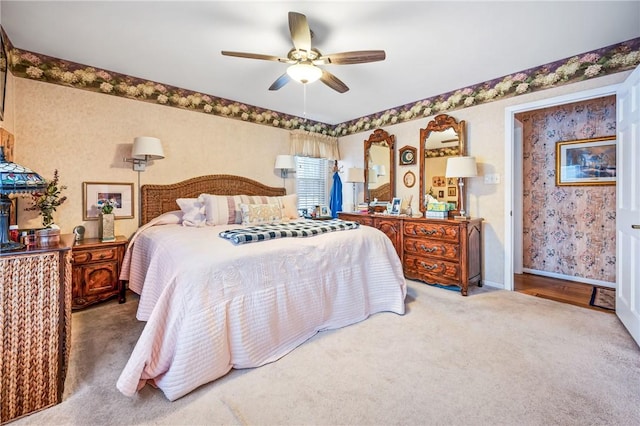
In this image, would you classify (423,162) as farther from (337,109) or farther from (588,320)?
(588,320)

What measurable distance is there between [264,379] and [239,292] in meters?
0.56

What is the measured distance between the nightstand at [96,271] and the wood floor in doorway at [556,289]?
4543 millimetres

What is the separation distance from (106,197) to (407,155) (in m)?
4.03

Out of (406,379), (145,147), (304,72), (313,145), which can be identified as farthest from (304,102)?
(406,379)

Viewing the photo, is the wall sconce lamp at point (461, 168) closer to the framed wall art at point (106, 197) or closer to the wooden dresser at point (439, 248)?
the wooden dresser at point (439, 248)

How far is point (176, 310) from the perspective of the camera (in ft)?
5.54

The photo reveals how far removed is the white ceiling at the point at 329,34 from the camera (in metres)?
2.14

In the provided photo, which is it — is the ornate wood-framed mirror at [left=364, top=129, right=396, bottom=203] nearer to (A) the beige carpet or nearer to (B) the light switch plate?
(B) the light switch plate

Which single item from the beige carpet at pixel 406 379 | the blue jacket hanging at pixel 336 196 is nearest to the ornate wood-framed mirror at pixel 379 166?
the blue jacket hanging at pixel 336 196

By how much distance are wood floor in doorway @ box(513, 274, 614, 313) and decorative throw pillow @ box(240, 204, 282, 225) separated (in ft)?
10.2

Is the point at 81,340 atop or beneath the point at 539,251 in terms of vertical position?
beneath

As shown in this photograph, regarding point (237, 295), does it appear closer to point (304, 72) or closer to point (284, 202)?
point (304, 72)

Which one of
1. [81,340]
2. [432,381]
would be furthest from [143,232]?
[432,381]

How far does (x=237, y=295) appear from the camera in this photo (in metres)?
1.89
